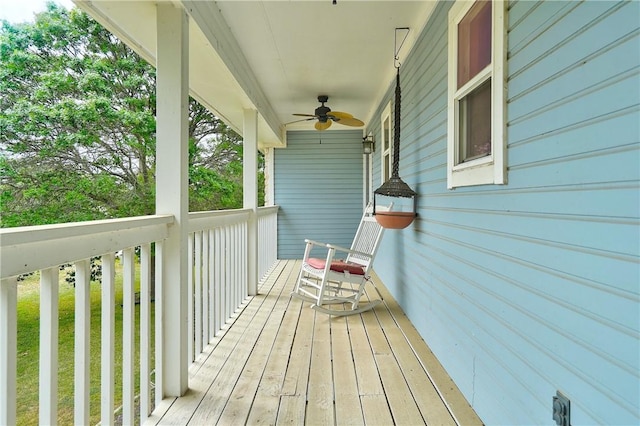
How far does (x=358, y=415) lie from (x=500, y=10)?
202 centimetres

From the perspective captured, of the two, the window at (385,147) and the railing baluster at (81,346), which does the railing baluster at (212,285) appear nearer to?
the railing baluster at (81,346)

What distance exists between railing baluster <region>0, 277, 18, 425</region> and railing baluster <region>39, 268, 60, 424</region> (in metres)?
0.14

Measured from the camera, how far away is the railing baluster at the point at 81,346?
1.24m

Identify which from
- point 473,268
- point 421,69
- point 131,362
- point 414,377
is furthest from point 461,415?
point 421,69

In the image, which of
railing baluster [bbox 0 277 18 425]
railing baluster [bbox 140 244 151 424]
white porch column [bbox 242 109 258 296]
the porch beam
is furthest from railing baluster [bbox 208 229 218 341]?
railing baluster [bbox 0 277 18 425]

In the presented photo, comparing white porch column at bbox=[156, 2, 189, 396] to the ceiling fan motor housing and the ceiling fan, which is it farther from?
the ceiling fan motor housing

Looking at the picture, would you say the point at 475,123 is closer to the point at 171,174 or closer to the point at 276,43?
the point at 171,174

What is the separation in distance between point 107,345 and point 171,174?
902mm

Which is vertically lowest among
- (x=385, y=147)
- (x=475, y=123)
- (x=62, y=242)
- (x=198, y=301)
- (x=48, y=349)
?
(x=198, y=301)

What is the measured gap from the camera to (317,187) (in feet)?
22.0

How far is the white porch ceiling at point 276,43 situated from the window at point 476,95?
657 mm

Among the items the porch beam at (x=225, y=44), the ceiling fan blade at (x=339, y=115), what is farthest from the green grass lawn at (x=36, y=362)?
the ceiling fan blade at (x=339, y=115)

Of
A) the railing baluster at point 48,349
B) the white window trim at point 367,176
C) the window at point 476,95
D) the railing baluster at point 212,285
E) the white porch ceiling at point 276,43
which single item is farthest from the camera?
the white window trim at point 367,176

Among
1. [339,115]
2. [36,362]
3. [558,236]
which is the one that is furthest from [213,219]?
[36,362]
